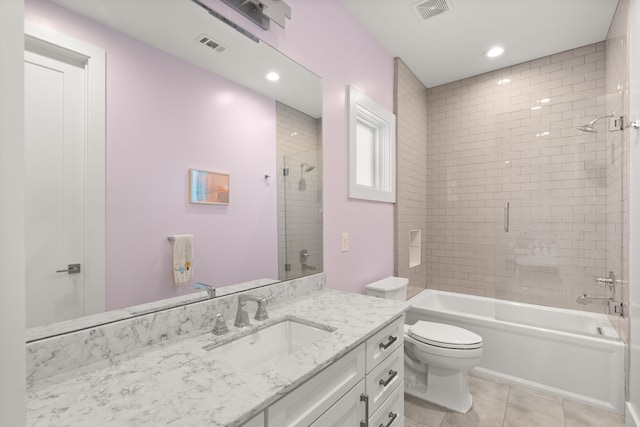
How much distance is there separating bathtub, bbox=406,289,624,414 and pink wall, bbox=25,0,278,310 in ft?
6.73

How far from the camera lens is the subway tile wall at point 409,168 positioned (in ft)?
9.39

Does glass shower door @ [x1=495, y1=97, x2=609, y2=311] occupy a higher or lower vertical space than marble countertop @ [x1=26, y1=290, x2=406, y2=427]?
higher

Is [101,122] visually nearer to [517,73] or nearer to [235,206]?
[235,206]

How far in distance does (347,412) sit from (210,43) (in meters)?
1.60

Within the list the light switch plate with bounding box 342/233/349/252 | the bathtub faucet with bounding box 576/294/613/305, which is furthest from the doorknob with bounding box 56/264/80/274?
the bathtub faucet with bounding box 576/294/613/305

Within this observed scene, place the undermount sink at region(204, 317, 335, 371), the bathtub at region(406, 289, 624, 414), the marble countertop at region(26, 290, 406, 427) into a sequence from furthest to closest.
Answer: the bathtub at region(406, 289, 624, 414) → the undermount sink at region(204, 317, 335, 371) → the marble countertop at region(26, 290, 406, 427)

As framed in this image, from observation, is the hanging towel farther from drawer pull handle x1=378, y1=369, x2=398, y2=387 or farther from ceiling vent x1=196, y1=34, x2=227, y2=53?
drawer pull handle x1=378, y1=369, x2=398, y2=387

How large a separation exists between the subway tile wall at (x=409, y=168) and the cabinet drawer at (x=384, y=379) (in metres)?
1.36

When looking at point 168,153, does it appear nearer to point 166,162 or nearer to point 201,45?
point 166,162

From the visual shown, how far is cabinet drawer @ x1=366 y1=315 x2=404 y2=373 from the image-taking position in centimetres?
125

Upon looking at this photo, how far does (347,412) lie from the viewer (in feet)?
3.67

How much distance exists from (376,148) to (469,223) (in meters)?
1.45

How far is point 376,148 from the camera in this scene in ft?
8.84

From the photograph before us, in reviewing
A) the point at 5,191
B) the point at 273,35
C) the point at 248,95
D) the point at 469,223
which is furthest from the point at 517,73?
the point at 5,191
